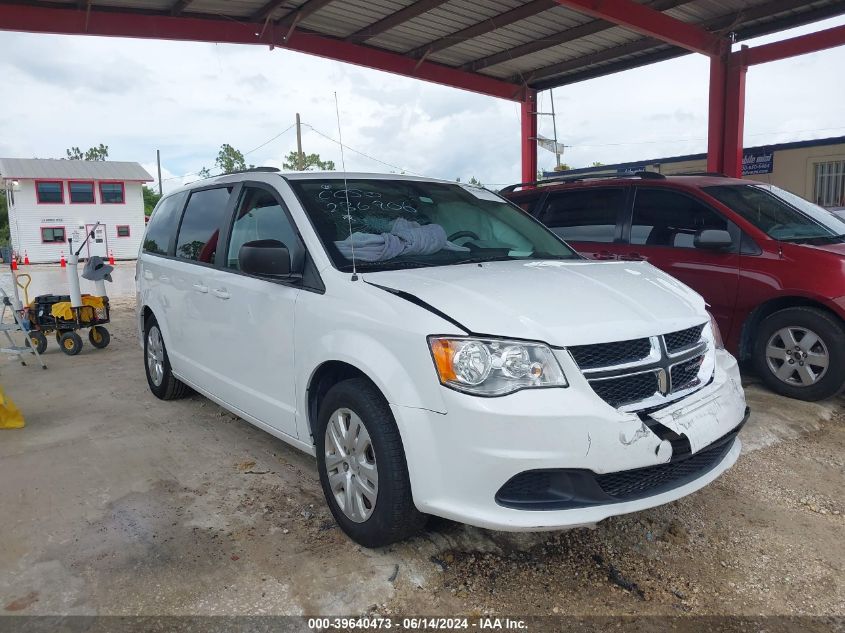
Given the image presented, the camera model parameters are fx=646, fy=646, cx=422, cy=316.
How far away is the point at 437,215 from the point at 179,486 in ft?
7.06

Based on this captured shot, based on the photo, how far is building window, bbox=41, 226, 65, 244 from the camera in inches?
1496

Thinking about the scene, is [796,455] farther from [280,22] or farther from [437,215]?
[280,22]

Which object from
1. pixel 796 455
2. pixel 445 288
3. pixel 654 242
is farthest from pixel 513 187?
pixel 445 288

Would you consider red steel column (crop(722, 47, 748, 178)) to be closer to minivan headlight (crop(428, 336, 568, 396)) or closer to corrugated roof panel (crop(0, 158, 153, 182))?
minivan headlight (crop(428, 336, 568, 396))

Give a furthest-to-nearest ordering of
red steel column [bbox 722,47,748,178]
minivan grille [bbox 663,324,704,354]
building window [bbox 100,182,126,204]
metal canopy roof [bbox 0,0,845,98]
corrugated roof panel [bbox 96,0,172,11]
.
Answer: building window [bbox 100,182,126,204]
red steel column [bbox 722,47,748,178]
metal canopy roof [bbox 0,0,845,98]
corrugated roof panel [bbox 96,0,172,11]
minivan grille [bbox 663,324,704,354]

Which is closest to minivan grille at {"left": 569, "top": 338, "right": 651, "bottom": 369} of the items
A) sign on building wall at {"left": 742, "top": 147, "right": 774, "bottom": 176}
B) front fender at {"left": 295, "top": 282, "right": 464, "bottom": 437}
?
front fender at {"left": 295, "top": 282, "right": 464, "bottom": 437}

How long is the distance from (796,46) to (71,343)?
11597 millimetres

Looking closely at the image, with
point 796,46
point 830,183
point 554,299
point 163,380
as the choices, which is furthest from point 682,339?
point 830,183

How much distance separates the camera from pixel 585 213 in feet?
20.6

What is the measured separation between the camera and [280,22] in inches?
408

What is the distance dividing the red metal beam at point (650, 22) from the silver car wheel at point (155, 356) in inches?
258

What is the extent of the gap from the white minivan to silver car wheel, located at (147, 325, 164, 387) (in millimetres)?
1503

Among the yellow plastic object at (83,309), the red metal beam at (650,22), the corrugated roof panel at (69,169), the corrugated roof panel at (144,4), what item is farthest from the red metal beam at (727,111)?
the corrugated roof panel at (69,169)

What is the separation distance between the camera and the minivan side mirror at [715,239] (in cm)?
513
